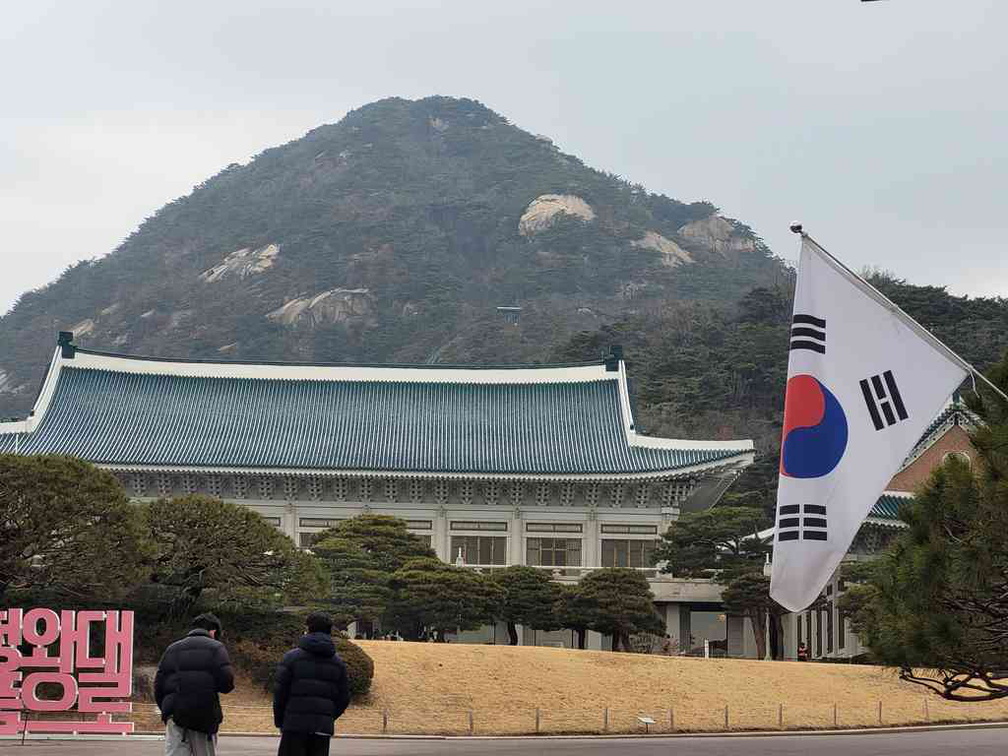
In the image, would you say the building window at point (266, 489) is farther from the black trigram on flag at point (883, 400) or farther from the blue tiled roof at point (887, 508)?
the black trigram on flag at point (883, 400)

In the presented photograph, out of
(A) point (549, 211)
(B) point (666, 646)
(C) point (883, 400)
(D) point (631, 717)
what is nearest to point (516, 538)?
(B) point (666, 646)

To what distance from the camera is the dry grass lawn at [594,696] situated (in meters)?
29.4

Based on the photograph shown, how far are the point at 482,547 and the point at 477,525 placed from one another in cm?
78

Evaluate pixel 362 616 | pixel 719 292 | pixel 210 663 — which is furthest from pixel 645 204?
pixel 210 663

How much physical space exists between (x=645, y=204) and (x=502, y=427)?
116m

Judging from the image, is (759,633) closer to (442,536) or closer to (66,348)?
(442,536)

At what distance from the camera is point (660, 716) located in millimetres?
30578

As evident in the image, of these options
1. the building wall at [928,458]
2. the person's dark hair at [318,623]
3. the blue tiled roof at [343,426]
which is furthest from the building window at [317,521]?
the person's dark hair at [318,623]

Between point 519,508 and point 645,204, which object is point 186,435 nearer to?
point 519,508

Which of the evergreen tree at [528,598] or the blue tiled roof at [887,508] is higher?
the blue tiled roof at [887,508]

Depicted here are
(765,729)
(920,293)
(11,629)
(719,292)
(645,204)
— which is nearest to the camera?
(11,629)

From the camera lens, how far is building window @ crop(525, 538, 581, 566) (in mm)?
53969

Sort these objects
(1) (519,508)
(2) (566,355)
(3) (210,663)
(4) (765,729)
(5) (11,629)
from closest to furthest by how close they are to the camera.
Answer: (3) (210,663) < (5) (11,629) < (4) (765,729) < (1) (519,508) < (2) (566,355)

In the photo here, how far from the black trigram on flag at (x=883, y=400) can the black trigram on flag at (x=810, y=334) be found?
0.55m
